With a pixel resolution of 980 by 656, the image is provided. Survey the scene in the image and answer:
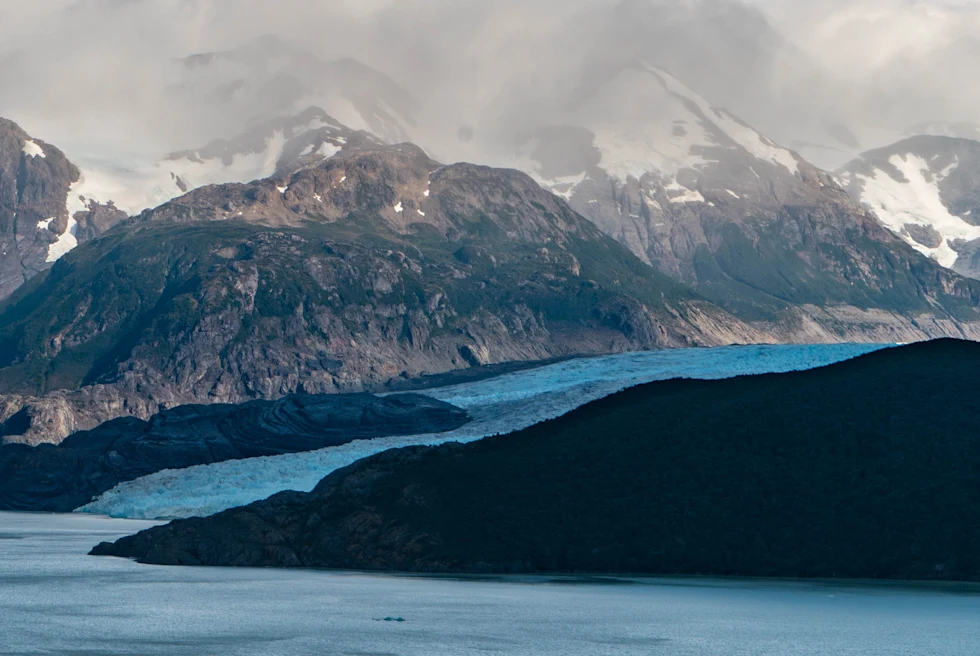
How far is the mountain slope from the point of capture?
377ft

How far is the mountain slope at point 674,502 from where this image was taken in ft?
377

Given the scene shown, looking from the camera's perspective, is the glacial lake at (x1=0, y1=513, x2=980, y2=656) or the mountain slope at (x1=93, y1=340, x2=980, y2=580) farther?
the mountain slope at (x1=93, y1=340, x2=980, y2=580)

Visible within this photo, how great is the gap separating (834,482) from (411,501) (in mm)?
33139

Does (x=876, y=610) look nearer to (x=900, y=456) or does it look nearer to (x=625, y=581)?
(x=625, y=581)

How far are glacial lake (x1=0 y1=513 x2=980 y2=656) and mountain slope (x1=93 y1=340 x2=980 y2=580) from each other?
19.4 feet

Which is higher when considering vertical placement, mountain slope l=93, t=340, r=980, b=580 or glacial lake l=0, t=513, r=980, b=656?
mountain slope l=93, t=340, r=980, b=580

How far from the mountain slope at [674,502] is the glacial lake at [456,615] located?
5.92 m

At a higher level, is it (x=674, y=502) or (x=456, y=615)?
(x=674, y=502)

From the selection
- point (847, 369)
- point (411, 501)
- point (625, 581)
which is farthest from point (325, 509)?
point (847, 369)

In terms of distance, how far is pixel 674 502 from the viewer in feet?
396

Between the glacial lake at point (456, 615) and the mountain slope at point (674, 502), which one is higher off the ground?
the mountain slope at point (674, 502)

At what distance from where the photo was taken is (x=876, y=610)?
307 ft

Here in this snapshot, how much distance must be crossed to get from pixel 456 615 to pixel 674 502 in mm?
36204

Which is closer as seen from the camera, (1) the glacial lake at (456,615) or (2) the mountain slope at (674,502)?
(1) the glacial lake at (456,615)
